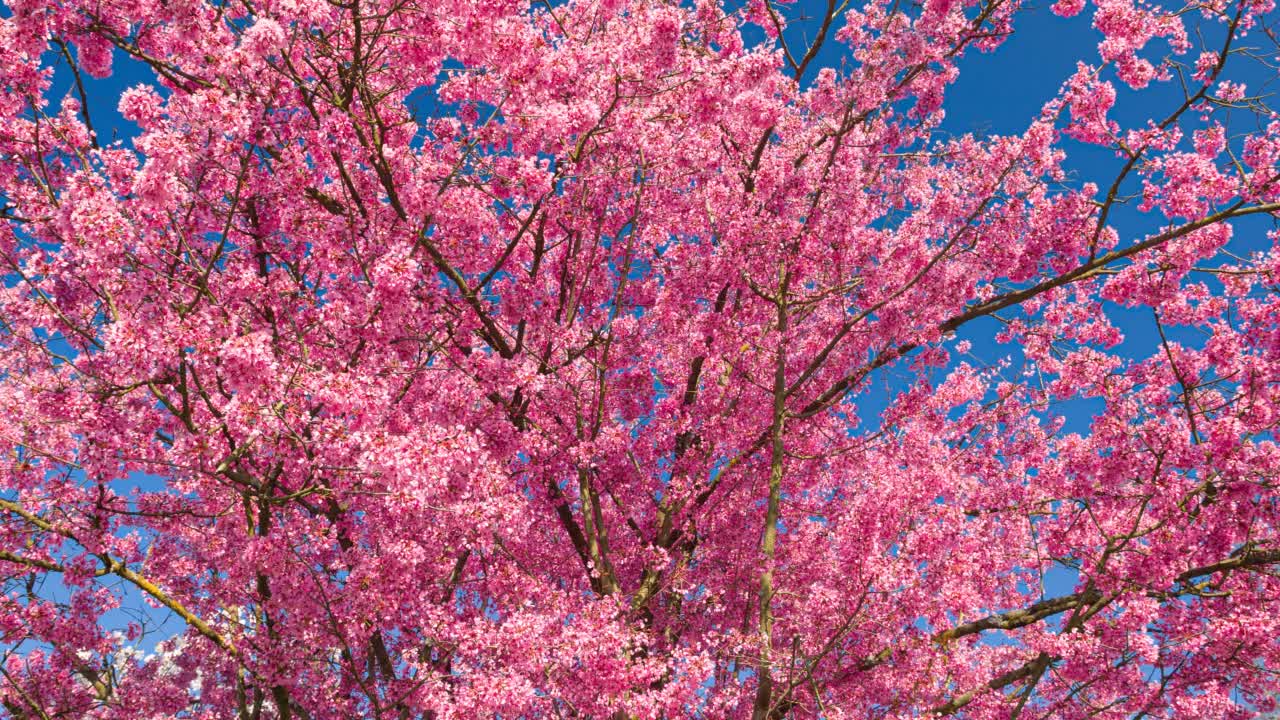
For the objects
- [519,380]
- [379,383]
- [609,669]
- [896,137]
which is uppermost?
[896,137]

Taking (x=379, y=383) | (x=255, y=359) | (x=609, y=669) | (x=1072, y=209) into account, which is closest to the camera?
(x=255, y=359)

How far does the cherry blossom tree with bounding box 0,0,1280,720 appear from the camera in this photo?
7.95m

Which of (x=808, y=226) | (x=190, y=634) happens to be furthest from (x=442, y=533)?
(x=808, y=226)

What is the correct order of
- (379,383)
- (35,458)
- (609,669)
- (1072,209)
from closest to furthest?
(379,383) → (609,669) → (35,458) → (1072,209)

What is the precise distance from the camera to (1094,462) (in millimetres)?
11273

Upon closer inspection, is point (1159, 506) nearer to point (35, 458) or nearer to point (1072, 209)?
point (1072, 209)

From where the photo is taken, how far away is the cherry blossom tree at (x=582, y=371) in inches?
313

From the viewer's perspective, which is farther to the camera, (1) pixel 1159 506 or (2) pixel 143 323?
(1) pixel 1159 506

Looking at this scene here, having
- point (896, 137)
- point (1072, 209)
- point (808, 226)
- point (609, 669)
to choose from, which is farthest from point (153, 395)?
point (1072, 209)

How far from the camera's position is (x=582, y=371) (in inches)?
467

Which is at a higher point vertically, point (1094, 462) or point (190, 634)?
point (1094, 462)

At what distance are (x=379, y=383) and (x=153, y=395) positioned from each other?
3.12 m

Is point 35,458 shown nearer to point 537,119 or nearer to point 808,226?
point 537,119

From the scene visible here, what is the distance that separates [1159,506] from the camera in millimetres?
9969
